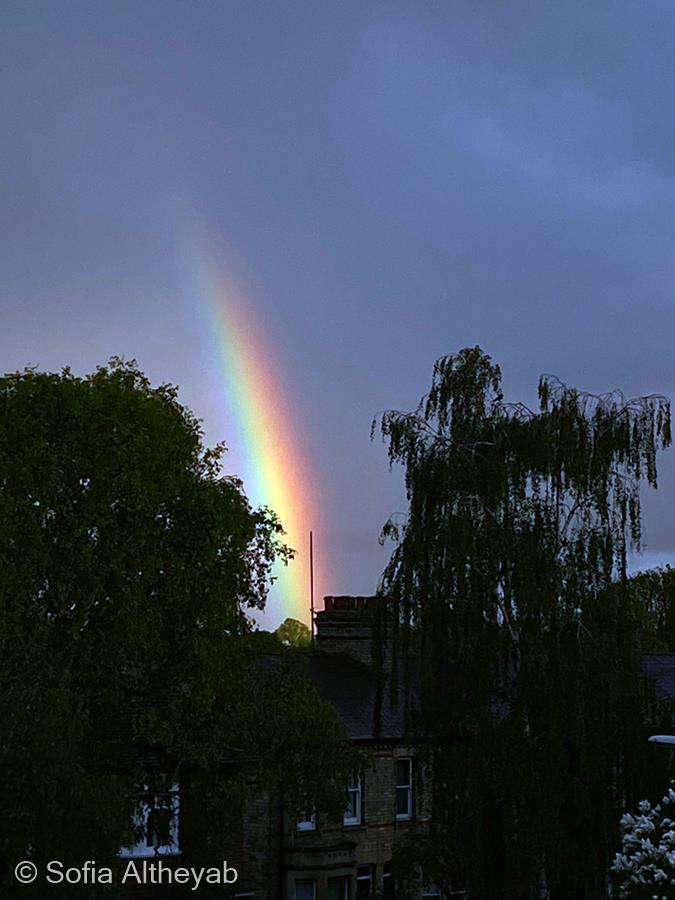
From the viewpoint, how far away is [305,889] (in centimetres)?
4328

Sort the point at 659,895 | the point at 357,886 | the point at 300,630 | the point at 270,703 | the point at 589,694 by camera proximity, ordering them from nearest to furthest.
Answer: the point at 659,895, the point at 589,694, the point at 270,703, the point at 357,886, the point at 300,630

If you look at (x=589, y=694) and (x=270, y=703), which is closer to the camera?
(x=589, y=694)

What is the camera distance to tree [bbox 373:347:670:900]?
33.8 meters

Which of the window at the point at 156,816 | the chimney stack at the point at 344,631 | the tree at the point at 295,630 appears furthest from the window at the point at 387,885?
the tree at the point at 295,630

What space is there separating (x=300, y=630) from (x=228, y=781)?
127577mm

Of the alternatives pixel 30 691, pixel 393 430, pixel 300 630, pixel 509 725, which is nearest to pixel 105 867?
pixel 30 691

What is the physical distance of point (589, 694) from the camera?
33.8 metres

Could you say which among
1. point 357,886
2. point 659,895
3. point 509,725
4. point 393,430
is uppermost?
point 393,430

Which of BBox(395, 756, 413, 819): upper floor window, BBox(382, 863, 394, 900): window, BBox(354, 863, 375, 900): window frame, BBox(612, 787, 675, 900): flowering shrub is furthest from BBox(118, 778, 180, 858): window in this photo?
BBox(612, 787, 675, 900): flowering shrub

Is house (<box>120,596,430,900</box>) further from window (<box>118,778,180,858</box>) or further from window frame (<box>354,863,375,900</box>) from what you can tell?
window (<box>118,778,180,858</box>)

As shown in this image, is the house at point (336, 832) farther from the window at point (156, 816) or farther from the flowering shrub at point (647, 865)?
the flowering shrub at point (647, 865)

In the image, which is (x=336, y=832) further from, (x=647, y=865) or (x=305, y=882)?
(x=647, y=865)

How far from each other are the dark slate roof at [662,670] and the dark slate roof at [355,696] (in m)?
11.4

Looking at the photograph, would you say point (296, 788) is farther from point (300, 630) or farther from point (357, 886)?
point (300, 630)
